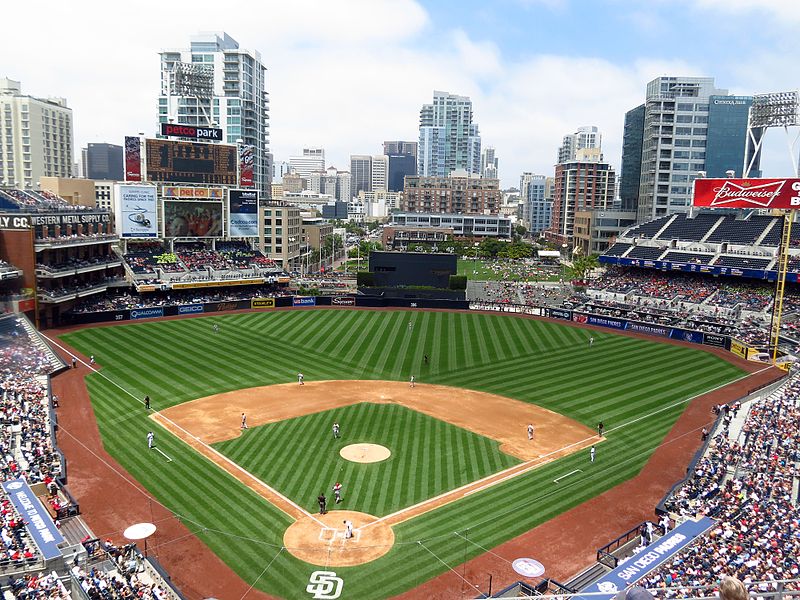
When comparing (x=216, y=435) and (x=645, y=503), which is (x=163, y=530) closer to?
(x=216, y=435)

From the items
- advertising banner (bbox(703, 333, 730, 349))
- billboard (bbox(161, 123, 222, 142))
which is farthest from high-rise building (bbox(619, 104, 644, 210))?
billboard (bbox(161, 123, 222, 142))

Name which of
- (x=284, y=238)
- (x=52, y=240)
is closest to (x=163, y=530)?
(x=52, y=240)

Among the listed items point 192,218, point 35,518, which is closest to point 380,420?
point 35,518

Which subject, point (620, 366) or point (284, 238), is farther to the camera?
point (284, 238)

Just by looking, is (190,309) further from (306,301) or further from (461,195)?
(461,195)

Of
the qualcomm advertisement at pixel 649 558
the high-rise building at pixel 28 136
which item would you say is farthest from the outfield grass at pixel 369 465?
the high-rise building at pixel 28 136
